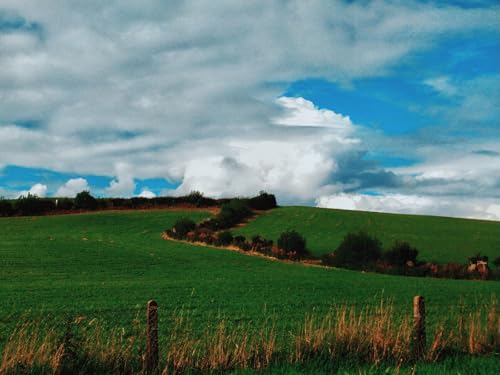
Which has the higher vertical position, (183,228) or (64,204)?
(64,204)

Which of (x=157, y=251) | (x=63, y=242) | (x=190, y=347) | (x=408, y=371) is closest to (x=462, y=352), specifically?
(x=408, y=371)

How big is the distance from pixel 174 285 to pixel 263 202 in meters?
58.9

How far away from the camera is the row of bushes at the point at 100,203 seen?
83.1 metres

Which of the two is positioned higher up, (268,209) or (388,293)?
(268,209)

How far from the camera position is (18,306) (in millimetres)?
21172

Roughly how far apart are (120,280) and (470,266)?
29.9 meters

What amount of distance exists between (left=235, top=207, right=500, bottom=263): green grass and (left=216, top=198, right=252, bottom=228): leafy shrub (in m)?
2.23

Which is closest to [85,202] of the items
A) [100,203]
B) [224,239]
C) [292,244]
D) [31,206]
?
[100,203]

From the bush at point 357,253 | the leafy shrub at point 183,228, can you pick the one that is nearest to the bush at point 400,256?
the bush at point 357,253

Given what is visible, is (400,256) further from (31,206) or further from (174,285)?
(31,206)

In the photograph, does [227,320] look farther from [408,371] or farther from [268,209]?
[268,209]

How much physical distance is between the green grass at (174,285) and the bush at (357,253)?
216 inches

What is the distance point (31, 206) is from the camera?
83688 mm

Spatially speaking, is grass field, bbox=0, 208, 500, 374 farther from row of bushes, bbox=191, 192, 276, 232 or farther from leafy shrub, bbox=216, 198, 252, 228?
leafy shrub, bbox=216, 198, 252, 228
